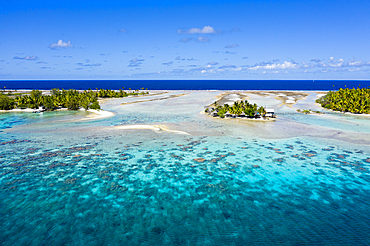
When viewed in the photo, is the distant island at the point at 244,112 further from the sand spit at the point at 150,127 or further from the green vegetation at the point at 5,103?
the green vegetation at the point at 5,103

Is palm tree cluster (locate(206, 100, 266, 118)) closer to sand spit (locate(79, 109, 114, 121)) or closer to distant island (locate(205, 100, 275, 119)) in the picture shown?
distant island (locate(205, 100, 275, 119))

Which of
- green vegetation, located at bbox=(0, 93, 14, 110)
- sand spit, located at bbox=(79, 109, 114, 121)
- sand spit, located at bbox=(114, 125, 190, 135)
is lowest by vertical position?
sand spit, located at bbox=(114, 125, 190, 135)

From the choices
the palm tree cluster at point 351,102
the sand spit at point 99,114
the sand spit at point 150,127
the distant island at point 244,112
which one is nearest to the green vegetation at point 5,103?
the sand spit at point 99,114

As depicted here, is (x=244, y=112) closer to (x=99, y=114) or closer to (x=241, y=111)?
(x=241, y=111)

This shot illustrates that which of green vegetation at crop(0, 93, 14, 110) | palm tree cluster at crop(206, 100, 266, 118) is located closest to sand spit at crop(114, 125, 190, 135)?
palm tree cluster at crop(206, 100, 266, 118)

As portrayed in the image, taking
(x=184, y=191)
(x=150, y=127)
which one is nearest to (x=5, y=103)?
(x=150, y=127)

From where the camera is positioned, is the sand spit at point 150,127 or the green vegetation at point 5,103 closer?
the sand spit at point 150,127

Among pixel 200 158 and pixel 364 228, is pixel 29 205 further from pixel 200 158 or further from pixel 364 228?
pixel 364 228

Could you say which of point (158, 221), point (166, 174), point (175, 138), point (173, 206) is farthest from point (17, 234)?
point (175, 138)
